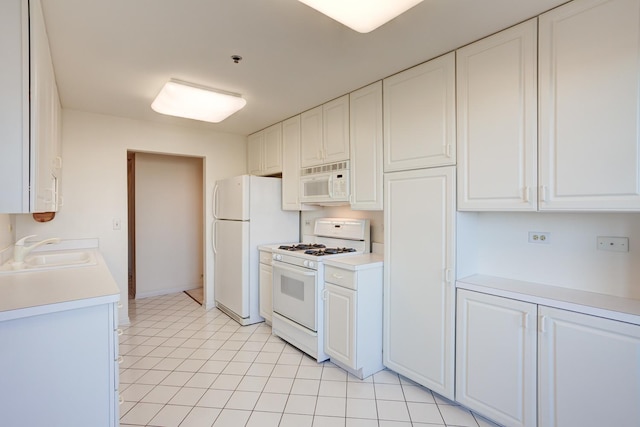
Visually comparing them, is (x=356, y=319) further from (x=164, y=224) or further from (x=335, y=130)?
(x=164, y=224)

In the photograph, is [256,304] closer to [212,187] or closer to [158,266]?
[212,187]

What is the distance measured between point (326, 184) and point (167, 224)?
10.5ft

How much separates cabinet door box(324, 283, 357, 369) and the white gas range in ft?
0.25

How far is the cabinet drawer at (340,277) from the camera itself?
8.02 ft

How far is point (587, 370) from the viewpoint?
1.56 m

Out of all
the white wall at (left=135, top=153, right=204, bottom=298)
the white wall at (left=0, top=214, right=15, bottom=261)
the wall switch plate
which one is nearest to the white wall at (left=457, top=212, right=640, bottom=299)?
the wall switch plate

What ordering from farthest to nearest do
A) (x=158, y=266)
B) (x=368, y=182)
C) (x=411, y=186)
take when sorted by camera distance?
(x=158, y=266)
(x=368, y=182)
(x=411, y=186)

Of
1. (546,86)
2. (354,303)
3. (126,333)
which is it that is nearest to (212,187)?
(126,333)

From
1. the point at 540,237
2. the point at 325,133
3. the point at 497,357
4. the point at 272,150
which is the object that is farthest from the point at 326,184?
the point at 497,357

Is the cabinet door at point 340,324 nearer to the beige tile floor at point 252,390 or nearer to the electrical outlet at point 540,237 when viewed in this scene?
the beige tile floor at point 252,390

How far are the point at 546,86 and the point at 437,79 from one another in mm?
671

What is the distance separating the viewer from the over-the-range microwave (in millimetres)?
2915

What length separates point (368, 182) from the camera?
268 cm

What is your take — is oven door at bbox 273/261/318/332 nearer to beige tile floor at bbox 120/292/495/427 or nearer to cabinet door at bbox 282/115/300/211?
beige tile floor at bbox 120/292/495/427
